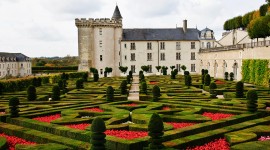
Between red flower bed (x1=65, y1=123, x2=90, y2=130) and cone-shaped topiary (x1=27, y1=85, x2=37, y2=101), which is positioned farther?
cone-shaped topiary (x1=27, y1=85, x2=37, y2=101)

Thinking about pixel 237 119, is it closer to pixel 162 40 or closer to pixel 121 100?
pixel 121 100

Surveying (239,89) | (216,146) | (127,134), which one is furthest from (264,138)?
(239,89)

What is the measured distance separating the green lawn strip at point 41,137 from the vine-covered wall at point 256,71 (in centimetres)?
2621

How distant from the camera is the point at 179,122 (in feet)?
41.4

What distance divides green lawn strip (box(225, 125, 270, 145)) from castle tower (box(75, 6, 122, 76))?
43.7 m

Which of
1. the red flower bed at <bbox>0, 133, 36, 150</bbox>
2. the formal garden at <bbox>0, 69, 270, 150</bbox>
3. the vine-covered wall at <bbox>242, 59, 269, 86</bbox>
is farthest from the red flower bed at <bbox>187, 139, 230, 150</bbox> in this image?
the vine-covered wall at <bbox>242, 59, 269, 86</bbox>

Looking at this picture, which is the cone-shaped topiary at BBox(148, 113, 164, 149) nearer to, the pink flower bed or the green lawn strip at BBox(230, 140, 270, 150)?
the green lawn strip at BBox(230, 140, 270, 150)

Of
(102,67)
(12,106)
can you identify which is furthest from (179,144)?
(102,67)

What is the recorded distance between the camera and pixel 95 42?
5325cm

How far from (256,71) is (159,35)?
25728mm

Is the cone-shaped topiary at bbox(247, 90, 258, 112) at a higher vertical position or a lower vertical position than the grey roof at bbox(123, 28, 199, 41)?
lower

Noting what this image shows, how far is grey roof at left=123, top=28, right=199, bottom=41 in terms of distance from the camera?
55.8 metres

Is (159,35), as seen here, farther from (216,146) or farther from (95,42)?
(216,146)

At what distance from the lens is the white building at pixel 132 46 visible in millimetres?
53031
